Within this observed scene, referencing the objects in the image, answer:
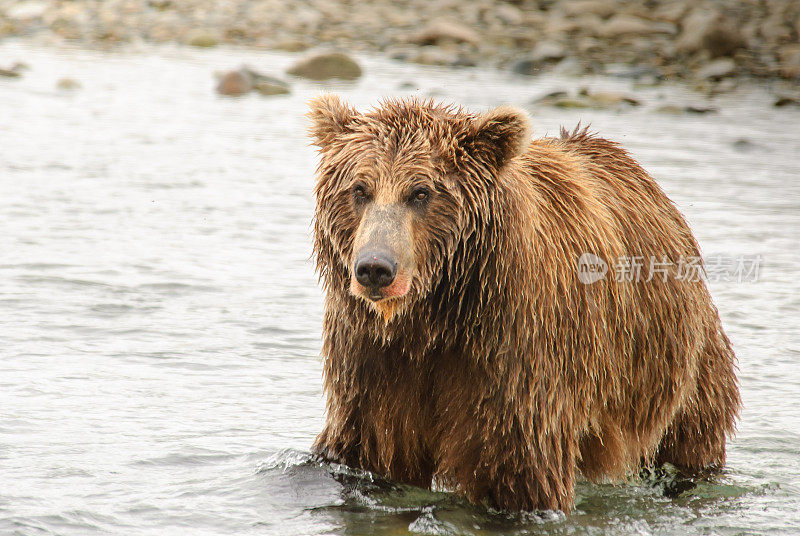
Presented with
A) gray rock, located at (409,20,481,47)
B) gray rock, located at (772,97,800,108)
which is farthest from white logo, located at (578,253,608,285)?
gray rock, located at (409,20,481,47)

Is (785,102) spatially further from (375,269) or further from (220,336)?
(375,269)

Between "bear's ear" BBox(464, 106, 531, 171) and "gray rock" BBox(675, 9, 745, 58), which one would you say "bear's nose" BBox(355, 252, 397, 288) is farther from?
"gray rock" BBox(675, 9, 745, 58)

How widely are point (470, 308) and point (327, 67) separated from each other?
18255mm

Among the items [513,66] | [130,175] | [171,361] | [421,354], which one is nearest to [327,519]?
[421,354]

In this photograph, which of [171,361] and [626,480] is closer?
[626,480]

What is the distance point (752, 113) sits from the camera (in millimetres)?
19094

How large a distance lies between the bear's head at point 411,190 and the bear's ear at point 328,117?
0.12 m

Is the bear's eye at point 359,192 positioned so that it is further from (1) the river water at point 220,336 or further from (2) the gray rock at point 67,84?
(2) the gray rock at point 67,84

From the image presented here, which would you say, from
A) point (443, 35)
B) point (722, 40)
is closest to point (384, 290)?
point (722, 40)

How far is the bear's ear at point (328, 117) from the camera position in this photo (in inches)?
191

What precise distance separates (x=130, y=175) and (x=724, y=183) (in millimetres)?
7146

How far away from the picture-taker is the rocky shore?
Result: 24062 millimetres

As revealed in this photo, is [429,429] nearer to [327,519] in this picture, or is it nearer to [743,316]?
[327,519]

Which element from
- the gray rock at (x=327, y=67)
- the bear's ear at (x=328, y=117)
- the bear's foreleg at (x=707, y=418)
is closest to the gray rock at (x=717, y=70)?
the gray rock at (x=327, y=67)
